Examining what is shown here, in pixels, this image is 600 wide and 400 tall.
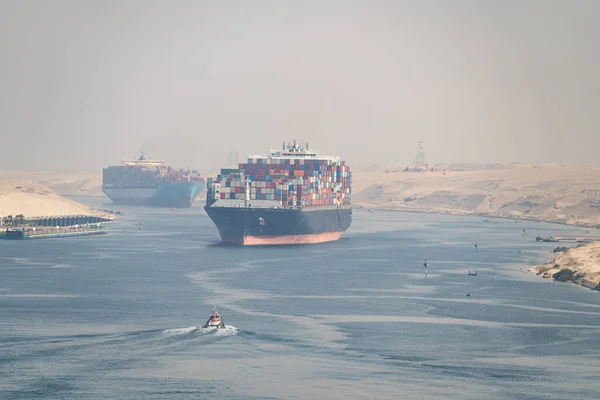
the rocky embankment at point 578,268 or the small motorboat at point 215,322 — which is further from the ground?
the rocky embankment at point 578,268

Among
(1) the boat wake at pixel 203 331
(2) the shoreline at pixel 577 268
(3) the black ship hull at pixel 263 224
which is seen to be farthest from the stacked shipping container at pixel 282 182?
(1) the boat wake at pixel 203 331

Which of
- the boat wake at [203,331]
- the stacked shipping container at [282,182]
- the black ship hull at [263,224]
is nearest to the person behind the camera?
the boat wake at [203,331]

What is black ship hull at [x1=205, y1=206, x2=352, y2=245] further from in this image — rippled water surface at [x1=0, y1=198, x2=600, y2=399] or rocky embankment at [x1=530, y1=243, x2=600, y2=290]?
rocky embankment at [x1=530, y1=243, x2=600, y2=290]

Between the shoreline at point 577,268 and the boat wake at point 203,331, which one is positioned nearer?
the boat wake at point 203,331

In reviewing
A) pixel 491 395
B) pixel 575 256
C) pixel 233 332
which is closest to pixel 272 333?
pixel 233 332

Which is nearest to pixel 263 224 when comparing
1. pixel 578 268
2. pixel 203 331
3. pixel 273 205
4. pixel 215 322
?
pixel 273 205

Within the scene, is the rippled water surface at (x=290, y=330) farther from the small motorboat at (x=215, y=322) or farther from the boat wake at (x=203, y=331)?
the small motorboat at (x=215, y=322)
